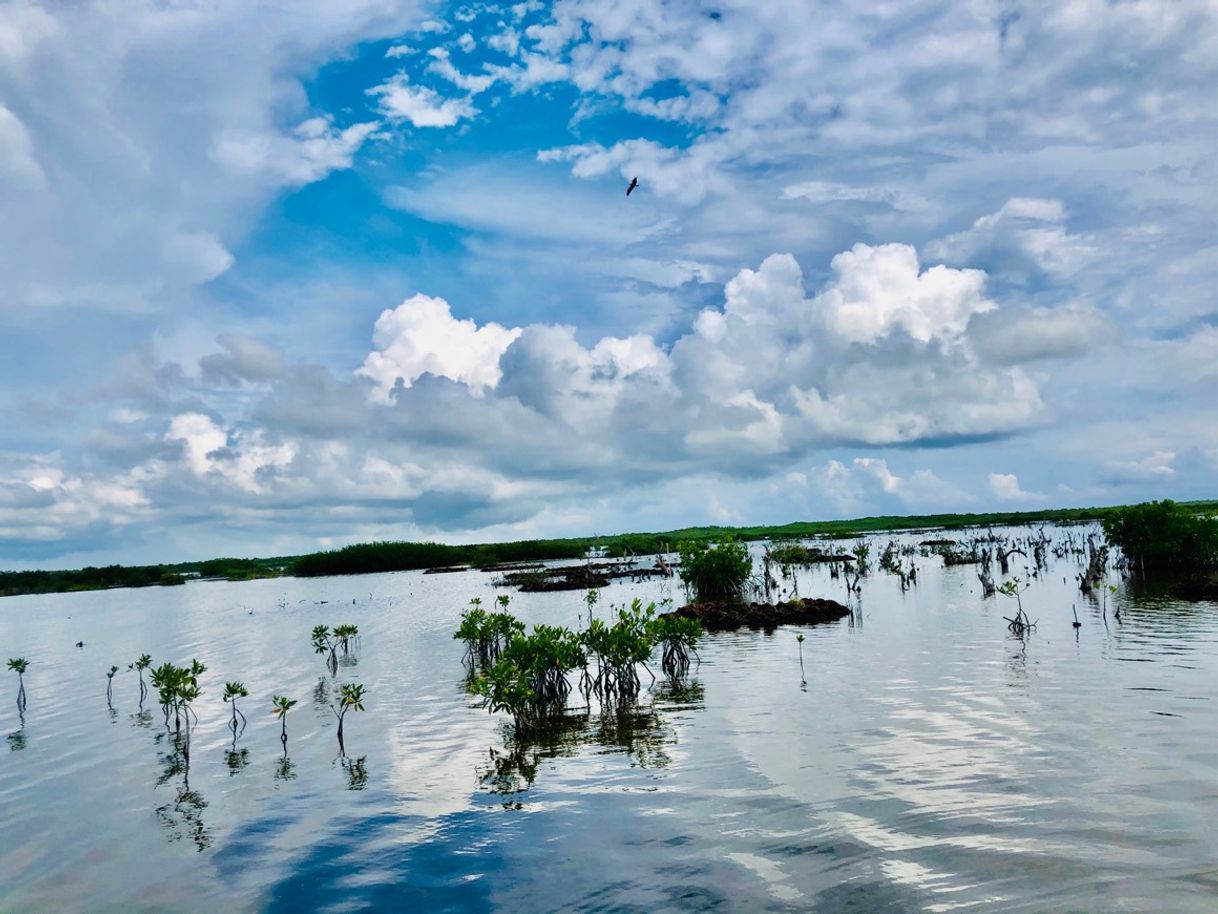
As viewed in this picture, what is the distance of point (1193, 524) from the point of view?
43906 millimetres

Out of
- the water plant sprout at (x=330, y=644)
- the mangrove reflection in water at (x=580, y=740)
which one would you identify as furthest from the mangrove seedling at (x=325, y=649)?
the mangrove reflection in water at (x=580, y=740)

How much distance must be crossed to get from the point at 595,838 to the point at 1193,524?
45.3 meters

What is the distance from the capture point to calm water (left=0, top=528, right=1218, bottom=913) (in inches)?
410

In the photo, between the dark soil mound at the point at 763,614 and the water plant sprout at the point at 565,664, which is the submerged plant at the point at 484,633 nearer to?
the water plant sprout at the point at 565,664

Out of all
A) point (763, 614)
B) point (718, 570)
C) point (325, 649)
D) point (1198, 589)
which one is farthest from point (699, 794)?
point (1198, 589)

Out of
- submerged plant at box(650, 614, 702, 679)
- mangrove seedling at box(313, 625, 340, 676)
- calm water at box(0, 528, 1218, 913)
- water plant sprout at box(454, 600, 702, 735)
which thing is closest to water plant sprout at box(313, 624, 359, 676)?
mangrove seedling at box(313, 625, 340, 676)

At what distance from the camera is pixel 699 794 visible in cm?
1380

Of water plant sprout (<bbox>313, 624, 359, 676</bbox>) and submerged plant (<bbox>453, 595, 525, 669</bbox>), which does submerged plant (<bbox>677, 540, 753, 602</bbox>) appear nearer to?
submerged plant (<bbox>453, 595, 525, 669</bbox>)

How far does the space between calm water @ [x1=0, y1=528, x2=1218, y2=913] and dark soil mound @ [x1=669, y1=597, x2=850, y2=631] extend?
7.64 meters

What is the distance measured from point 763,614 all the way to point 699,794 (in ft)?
74.8

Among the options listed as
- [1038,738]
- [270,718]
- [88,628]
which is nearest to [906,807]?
[1038,738]

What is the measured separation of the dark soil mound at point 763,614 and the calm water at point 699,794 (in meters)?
7.64

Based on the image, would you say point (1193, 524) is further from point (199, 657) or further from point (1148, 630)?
point (199, 657)

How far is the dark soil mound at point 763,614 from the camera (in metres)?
35.3
